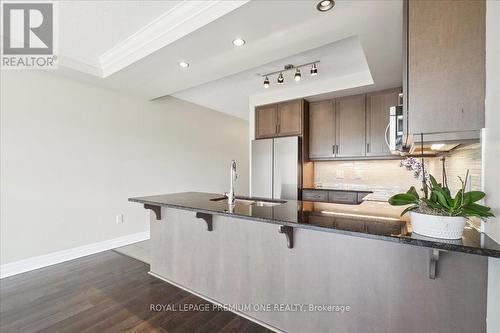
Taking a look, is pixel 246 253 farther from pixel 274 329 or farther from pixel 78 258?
pixel 78 258

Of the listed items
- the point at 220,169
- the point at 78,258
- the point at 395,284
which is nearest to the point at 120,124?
the point at 78,258

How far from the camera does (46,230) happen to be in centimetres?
288

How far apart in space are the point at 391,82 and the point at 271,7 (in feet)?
6.98

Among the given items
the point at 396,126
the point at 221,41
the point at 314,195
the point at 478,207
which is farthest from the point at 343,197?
the point at 221,41

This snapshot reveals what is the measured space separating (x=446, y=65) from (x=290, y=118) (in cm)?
257

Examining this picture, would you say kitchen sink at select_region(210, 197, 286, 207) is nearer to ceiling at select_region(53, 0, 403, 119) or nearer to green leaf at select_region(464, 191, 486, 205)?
green leaf at select_region(464, 191, 486, 205)

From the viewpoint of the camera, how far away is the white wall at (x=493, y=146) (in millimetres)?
1002

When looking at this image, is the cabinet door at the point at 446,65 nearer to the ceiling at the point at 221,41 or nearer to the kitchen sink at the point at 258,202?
the ceiling at the point at 221,41

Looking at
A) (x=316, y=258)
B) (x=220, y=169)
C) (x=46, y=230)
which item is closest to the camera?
(x=316, y=258)

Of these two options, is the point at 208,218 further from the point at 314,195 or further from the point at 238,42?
the point at 314,195

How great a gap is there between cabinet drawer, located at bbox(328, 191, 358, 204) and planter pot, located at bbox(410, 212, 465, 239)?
233 cm

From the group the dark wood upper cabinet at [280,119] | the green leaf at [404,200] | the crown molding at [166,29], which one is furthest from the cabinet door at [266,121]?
the green leaf at [404,200]

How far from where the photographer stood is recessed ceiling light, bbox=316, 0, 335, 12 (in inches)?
63.1

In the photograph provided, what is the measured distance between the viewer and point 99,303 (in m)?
2.07
